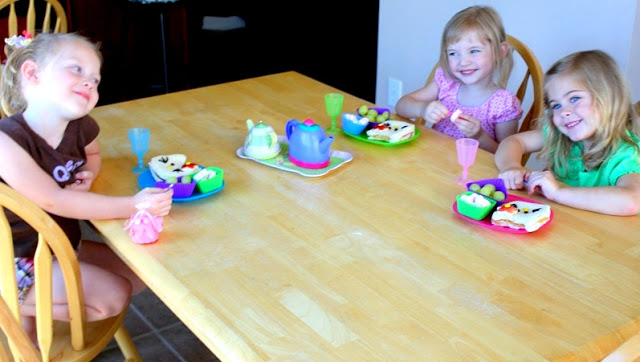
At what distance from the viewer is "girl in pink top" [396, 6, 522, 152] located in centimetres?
238

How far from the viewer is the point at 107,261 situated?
209 cm

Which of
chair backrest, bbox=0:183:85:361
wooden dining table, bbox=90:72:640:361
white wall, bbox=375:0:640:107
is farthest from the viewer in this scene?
white wall, bbox=375:0:640:107

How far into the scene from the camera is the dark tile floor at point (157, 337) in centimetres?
254

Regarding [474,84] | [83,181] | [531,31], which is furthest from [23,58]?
[531,31]

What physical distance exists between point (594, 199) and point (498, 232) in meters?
0.25

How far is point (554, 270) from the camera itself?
1.54 m

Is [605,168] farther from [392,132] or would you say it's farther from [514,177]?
[392,132]

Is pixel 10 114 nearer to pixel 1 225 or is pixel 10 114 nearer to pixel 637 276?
pixel 1 225

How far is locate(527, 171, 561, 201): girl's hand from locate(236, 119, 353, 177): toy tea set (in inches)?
17.7

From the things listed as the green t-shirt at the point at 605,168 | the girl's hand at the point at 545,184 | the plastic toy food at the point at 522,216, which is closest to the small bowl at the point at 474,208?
the plastic toy food at the point at 522,216

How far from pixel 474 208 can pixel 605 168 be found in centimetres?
41

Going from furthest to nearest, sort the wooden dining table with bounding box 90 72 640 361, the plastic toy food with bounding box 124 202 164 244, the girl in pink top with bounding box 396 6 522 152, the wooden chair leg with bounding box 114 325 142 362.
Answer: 1. the girl in pink top with bounding box 396 6 522 152
2. the wooden chair leg with bounding box 114 325 142 362
3. the plastic toy food with bounding box 124 202 164 244
4. the wooden dining table with bounding box 90 72 640 361

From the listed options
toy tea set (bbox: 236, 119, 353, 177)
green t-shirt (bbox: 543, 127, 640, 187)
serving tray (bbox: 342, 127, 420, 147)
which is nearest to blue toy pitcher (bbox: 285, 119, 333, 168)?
toy tea set (bbox: 236, 119, 353, 177)

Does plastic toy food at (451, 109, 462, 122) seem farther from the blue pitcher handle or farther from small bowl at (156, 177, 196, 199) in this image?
small bowl at (156, 177, 196, 199)
